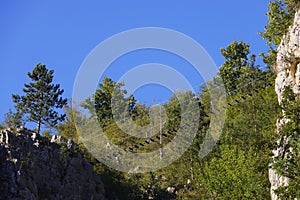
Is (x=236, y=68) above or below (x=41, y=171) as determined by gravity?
above

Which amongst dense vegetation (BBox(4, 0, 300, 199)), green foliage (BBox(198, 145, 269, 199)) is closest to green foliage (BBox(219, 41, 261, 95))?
dense vegetation (BBox(4, 0, 300, 199))

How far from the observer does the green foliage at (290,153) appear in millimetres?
22141

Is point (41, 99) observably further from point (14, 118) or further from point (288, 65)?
point (288, 65)

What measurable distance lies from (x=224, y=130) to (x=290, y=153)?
2835 cm

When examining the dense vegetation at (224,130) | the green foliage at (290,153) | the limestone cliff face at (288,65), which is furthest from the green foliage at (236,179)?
the green foliage at (290,153)

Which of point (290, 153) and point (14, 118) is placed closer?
point (290, 153)

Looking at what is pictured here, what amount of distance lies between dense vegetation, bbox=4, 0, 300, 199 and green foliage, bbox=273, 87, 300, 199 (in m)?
0.04

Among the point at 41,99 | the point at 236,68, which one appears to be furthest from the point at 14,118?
the point at 236,68

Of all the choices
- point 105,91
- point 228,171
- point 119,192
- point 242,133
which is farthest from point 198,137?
point 105,91

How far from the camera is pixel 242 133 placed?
164 feet

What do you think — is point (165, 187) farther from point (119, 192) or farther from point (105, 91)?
point (105, 91)

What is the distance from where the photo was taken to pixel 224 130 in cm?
5244

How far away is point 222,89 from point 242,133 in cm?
2644

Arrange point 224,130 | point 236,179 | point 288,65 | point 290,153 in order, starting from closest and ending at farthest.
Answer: point 290,153, point 288,65, point 236,179, point 224,130
